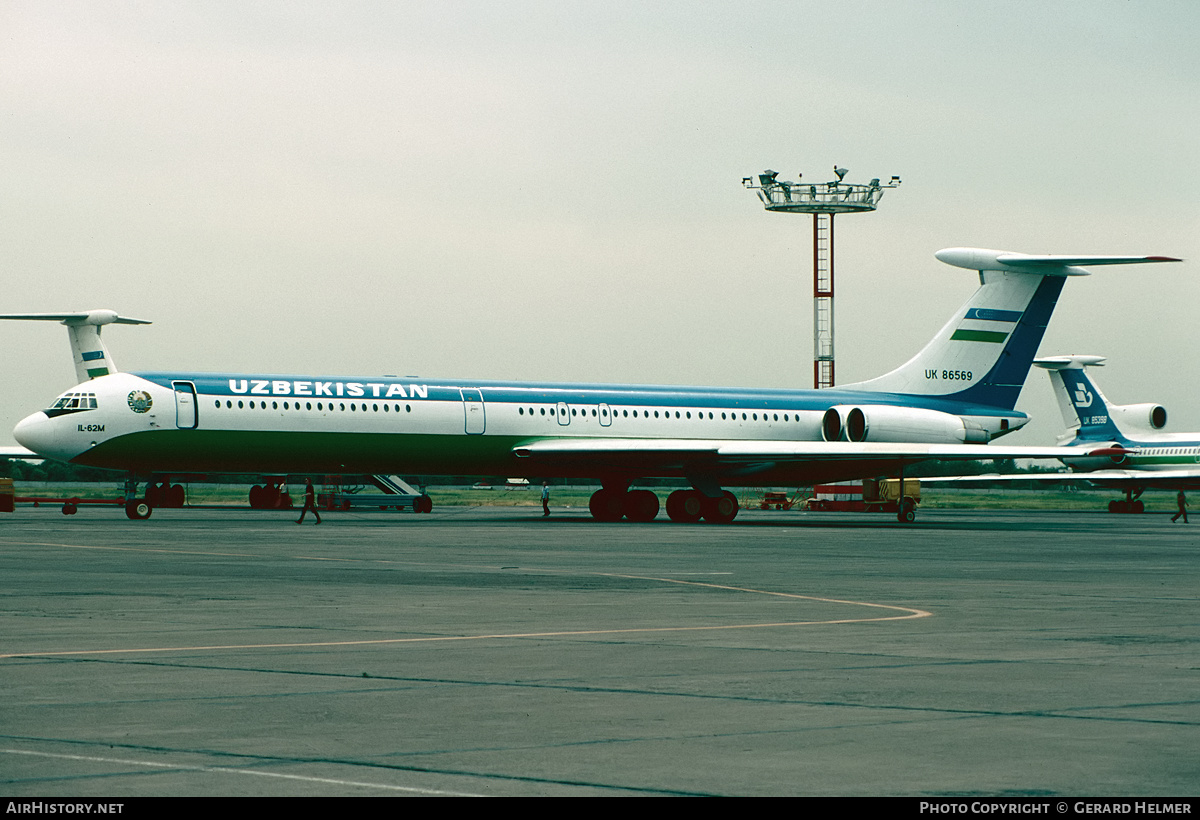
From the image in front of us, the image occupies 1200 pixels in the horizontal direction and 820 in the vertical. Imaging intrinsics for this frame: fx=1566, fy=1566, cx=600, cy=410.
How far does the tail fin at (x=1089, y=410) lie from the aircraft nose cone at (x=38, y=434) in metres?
45.1

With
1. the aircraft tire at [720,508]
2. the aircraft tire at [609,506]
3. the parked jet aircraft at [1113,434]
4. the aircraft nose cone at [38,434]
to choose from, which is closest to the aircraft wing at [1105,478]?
the parked jet aircraft at [1113,434]

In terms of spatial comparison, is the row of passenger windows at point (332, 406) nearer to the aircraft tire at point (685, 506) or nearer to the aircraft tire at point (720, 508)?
the aircraft tire at point (685, 506)

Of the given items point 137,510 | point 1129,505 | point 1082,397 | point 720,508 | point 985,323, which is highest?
point 985,323

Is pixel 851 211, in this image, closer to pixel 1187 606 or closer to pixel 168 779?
pixel 1187 606

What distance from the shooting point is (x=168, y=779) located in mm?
6629

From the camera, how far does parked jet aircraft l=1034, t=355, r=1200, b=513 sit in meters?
65.6

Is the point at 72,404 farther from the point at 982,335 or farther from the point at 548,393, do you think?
the point at 982,335

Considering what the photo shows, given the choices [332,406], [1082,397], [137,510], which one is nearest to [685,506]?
[332,406]

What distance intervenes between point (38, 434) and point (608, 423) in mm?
16077

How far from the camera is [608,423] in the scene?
4691 centimetres

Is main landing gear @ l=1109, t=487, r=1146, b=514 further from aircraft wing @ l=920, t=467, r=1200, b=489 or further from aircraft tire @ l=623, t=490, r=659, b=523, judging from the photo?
aircraft tire @ l=623, t=490, r=659, b=523

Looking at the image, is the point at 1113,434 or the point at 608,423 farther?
the point at 1113,434

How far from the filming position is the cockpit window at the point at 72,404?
40.5 metres
